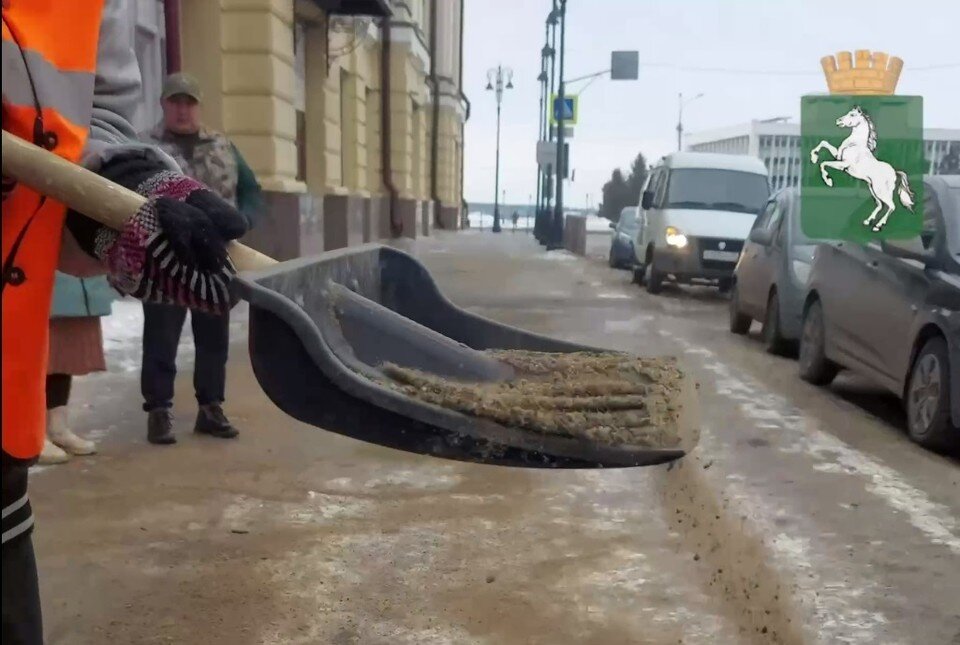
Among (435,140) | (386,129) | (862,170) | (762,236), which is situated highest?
(435,140)

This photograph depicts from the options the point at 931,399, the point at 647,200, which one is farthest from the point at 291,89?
the point at 931,399

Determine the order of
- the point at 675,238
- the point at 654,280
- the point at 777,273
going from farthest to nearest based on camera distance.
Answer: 1. the point at 654,280
2. the point at 675,238
3. the point at 777,273

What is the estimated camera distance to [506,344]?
2.39 m

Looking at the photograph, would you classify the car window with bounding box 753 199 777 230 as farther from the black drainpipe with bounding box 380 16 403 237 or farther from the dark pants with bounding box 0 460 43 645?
the black drainpipe with bounding box 380 16 403 237

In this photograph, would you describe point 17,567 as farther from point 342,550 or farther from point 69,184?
point 342,550

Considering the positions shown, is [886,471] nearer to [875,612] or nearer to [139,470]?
[875,612]

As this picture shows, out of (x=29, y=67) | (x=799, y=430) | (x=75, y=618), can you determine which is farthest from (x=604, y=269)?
(x=29, y=67)

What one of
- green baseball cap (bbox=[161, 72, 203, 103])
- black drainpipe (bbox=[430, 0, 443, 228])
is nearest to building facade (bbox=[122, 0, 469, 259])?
green baseball cap (bbox=[161, 72, 203, 103])

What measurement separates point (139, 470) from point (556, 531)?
2052mm

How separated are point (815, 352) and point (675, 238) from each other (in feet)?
23.4

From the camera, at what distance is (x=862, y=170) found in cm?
773

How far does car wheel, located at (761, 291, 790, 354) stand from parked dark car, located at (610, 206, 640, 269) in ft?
36.0

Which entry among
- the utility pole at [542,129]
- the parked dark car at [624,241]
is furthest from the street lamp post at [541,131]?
the parked dark car at [624,241]

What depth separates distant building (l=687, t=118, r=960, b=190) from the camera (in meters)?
27.6
